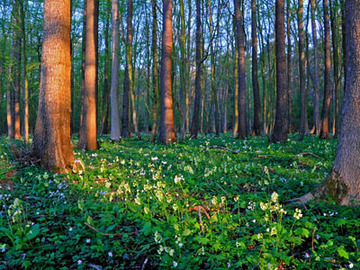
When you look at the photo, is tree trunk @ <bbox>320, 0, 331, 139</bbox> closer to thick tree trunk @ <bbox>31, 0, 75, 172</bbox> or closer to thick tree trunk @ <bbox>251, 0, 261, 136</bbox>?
thick tree trunk @ <bbox>251, 0, 261, 136</bbox>

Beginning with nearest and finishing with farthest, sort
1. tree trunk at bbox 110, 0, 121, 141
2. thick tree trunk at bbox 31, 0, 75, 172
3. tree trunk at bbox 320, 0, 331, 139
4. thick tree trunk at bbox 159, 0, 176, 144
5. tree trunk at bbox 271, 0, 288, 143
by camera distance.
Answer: thick tree trunk at bbox 31, 0, 75, 172 → tree trunk at bbox 271, 0, 288, 143 → thick tree trunk at bbox 159, 0, 176, 144 → tree trunk at bbox 110, 0, 121, 141 → tree trunk at bbox 320, 0, 331, 139

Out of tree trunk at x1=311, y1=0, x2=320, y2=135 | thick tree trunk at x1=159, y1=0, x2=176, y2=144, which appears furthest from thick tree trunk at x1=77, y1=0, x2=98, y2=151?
tree trunk at x1=311, y1=0, x2=320, y2=135

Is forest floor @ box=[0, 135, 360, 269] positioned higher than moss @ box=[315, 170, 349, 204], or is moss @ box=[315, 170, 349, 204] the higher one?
moss @ box=[315, 170, 349, 204]

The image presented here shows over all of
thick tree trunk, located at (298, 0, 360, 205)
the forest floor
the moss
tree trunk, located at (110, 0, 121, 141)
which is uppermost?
tree trunk, located at (110, 0, 121, 141)

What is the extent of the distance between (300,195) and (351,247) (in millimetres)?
1465

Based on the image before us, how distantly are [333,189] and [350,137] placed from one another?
2.67 ft

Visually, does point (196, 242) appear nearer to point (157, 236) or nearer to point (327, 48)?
point (157, 236)

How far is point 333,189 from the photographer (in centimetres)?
363

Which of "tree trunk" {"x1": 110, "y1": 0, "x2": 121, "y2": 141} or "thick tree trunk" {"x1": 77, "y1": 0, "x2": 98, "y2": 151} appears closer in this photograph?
"thick tree trunk" {"x1": 77, "y1": 0, "x2": 98, "y2": 151}

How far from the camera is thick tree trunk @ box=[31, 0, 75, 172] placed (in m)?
5.70

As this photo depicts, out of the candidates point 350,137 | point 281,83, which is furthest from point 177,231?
point 281,83

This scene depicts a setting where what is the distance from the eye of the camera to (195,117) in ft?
53.7

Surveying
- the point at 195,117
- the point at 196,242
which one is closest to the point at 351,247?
the point at 196,242

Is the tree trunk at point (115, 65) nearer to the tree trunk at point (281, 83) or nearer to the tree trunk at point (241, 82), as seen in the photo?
the tree trunk at point (241, 82)
